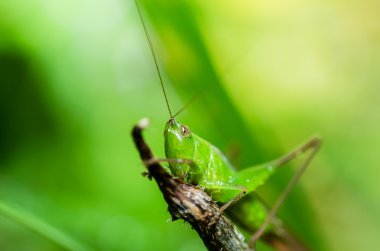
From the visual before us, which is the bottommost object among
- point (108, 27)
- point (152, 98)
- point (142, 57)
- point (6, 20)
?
point (152, 98)

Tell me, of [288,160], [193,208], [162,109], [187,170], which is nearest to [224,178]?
[187,170]

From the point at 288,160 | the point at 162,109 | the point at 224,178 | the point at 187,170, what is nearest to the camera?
the point at 187,170

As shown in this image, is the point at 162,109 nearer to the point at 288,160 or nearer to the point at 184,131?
the point at 288,160

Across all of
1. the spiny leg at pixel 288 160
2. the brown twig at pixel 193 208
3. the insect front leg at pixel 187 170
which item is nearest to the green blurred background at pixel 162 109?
the spiny leg at pixel 288 160

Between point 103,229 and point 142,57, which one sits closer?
point 103,229

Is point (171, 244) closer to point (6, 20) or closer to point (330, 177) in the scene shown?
point (330, 177)

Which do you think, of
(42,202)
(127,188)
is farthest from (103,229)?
(127,188)

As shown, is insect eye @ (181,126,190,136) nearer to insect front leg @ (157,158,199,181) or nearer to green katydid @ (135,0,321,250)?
green katydid @ (135,0,321,250)
